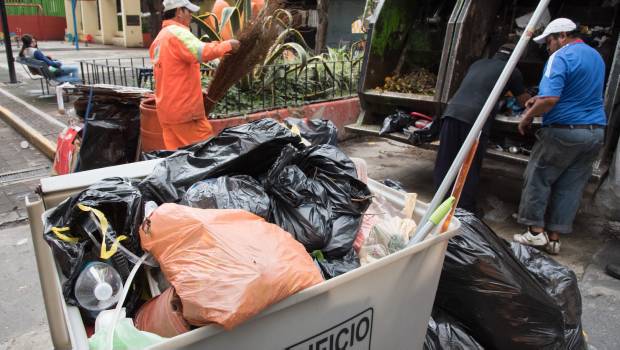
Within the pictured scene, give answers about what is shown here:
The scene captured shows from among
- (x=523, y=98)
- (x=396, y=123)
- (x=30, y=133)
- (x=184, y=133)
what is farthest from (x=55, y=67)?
(x=523, y=98)

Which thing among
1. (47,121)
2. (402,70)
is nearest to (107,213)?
(402,70)

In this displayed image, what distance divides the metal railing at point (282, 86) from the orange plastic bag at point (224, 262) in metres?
3.95

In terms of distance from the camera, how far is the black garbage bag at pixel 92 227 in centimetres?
130

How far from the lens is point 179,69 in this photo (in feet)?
12.3

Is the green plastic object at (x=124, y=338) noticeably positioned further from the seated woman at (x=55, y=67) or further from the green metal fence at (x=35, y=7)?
the green metal fence at (x=35, y=7)

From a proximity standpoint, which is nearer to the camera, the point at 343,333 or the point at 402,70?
the point at 343,333

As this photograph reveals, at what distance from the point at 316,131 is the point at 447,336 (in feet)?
4.00

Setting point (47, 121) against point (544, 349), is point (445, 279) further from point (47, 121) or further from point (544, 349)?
point (47, 121)

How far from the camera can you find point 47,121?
22.6 ft

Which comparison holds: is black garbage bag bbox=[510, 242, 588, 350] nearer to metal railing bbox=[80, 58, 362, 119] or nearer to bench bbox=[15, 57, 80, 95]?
metal railing bbox=[80, 58, 362, 119]

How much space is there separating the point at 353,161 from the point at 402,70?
3530mm

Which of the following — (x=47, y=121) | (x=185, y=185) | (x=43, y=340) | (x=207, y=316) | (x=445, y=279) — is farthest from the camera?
(x=47, y=121)

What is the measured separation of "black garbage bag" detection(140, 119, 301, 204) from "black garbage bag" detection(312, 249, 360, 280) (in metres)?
0.47

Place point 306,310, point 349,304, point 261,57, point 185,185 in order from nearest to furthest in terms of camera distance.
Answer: point 306,310, point 349,304, point 185,185, point 261,57
